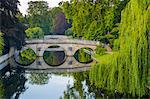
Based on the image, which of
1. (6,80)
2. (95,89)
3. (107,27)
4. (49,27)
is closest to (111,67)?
(95,89)

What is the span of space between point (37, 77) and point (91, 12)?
67.7 feet

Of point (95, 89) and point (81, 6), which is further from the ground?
point (81, 6)

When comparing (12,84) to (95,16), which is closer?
(12,84)

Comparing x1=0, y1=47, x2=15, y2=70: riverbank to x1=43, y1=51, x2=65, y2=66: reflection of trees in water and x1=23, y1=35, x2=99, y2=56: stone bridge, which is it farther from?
x1=23, y1=35, x2=99, y2=56: stone bridge

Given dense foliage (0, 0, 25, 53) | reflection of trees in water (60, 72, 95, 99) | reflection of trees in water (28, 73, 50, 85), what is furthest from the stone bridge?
reflection of trees in water (60, 72, 95, 99)

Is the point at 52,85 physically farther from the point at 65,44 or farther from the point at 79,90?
the point at 65,44

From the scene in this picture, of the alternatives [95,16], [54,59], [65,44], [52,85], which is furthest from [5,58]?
[95,16]

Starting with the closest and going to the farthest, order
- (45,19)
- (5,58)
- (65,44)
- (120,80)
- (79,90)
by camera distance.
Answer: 1. (120,80)
2. (79,90)
3. (5,58)
4. (65,44)
5. (45,19)

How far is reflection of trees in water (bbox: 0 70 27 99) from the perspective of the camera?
2497 cm

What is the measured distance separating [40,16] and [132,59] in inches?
2719

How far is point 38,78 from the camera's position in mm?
32938

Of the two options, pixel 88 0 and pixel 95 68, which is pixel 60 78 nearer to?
pixel 95 68

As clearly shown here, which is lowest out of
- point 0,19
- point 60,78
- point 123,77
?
point 60,78

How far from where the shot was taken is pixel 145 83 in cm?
2034
